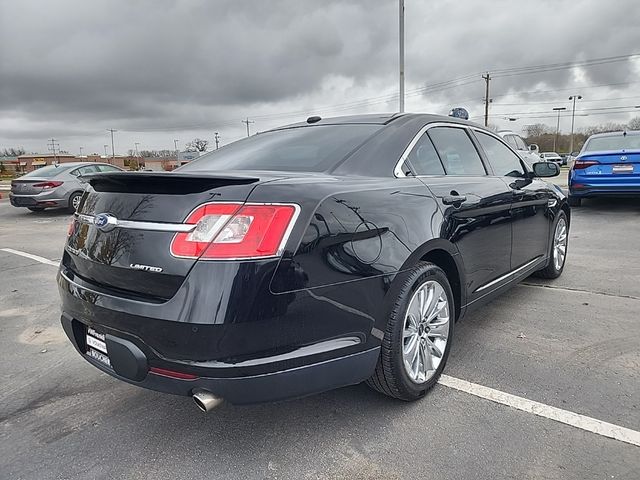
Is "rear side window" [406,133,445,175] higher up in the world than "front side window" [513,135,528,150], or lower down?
lower down

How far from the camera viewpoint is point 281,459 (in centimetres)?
217

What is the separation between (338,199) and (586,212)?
9231 mm

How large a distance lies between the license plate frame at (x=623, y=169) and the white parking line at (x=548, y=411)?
7.59 metres

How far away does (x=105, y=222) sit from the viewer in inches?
86.4

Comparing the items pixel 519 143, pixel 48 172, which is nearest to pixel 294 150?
pixel 48 172

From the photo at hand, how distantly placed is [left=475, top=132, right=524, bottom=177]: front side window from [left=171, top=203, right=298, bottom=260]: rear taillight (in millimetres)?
2439

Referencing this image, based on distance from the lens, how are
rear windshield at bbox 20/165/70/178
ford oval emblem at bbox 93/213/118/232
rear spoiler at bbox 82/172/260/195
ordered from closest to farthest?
rear spoiler at bbox 82/172/260/195 < ford oval emblem at bbox 93/213/118/232 < rear windshield at bbox 20/165/70/178

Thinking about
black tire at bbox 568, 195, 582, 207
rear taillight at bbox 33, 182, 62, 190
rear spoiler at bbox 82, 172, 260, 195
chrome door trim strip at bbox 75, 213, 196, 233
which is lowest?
black tire at bbox 568, 195, 582, 207

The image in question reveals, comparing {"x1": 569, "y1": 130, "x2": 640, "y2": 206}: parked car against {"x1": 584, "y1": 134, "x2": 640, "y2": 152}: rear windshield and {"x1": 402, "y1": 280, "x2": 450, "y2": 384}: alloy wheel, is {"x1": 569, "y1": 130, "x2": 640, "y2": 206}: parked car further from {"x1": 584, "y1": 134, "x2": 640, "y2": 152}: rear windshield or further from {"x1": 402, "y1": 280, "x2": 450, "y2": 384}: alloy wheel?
{"x1": 402, "y1": 280, "x2": 450, "y2": 384}: alloy wheel

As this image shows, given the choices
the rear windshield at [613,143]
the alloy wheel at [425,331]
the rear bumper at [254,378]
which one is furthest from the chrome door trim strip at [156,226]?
the rear windshield at [613,143]

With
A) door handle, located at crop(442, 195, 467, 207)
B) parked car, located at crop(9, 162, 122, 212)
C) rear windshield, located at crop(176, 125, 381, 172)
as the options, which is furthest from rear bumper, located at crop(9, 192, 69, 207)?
door handle, located at crop(442, 195, 467, 207)

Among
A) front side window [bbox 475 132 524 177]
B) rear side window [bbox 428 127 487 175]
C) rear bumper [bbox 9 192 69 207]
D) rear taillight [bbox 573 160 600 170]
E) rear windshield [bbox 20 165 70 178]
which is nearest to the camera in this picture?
rear side window [bbox 428 127 487 175]

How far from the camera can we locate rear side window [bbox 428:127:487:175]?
321cm

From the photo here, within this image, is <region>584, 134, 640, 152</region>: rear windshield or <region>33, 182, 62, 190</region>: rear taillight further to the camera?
<region>33, 182, 62, 190</region>: rear taillight
